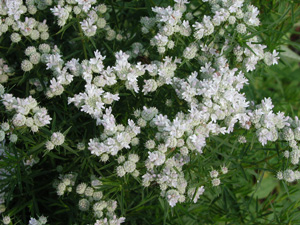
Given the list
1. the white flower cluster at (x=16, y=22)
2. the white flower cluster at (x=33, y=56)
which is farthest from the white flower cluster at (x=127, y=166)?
the white flower cluster at (x=16, y=22)

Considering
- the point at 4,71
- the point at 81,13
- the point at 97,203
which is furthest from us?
the point at 4,71

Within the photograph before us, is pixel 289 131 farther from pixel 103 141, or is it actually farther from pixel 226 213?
pixel 103 141

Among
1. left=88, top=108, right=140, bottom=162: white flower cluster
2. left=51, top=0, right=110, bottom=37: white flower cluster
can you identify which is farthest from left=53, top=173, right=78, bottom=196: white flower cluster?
left=51, top=0, right=110, bottom=37: white flower cluster

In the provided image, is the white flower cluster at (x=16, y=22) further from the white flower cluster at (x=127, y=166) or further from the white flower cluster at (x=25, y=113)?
the white flower cluster at (x=127, y=166)

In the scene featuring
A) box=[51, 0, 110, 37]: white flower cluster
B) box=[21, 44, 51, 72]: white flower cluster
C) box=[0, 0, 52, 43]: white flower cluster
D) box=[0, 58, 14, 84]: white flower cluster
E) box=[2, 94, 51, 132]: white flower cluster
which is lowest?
box=[0, 58, 14, 84]: white flower cluster

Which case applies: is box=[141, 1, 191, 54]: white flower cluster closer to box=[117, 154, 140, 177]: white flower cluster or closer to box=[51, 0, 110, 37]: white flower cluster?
box=[51, 0, 110, 37]: white flower cluster

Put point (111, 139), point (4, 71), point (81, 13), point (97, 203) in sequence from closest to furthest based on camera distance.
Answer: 1. point (111, 139)
2. point (97, 203)
3. point (81, 13)
4. point (4, 71)

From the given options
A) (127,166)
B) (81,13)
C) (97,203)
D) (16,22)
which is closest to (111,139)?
(127,166)

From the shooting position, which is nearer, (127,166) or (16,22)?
(127,166)

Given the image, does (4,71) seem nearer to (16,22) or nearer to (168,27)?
(16,22)

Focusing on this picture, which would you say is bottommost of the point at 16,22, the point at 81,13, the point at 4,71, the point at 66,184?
the point at 66,184
